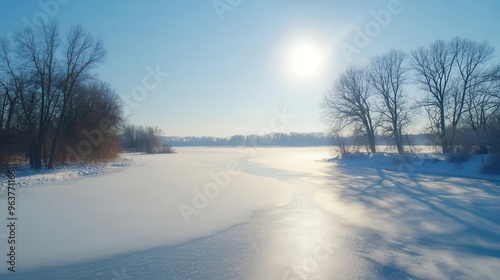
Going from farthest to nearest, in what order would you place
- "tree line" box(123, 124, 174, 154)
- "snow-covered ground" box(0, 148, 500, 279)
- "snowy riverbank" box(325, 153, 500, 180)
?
"tree line" box(123, 124, 174, 154), "snowy riverbank" box(325, 153, 500, 180), "snow-covered ground" box(0, 148, 500, 279)

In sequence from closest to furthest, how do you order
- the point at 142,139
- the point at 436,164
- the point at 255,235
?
the point at 255,235 < the point at 436,164 < the point at 142,139

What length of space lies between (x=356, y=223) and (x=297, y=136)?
378 feet

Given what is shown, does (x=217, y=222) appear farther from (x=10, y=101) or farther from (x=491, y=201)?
(x=10, y=101)

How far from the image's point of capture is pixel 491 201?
8.77 metres

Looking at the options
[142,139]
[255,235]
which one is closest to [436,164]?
[255,235]

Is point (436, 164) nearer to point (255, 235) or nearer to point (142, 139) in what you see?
point (255, 235)

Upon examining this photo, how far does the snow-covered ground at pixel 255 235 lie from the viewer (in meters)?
4.05

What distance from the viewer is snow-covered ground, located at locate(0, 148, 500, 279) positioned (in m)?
A: 4.05

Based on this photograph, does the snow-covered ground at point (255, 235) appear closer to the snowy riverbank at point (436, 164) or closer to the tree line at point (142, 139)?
the snowy riverbank at point (436, 164)

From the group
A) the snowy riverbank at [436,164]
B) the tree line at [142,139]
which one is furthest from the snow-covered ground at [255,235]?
the tree line at [142,139]

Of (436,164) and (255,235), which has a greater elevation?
(436,164)

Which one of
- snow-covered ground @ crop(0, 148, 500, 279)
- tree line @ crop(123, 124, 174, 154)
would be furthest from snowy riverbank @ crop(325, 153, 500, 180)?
tree line @ crop(123, 124, 174, 154)

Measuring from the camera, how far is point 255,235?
224 inches

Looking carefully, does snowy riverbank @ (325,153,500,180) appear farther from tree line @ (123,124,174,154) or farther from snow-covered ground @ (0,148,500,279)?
tree line @ (123,124,174,154)
